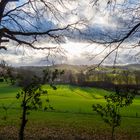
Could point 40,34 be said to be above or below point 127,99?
above

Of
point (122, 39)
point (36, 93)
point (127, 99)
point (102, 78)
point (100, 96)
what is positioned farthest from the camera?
point (102, 78)

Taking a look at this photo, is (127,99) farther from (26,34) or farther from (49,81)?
(26,34)

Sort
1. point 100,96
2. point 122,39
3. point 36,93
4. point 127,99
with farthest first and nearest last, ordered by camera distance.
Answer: point 100,96, point 127,99, point 36,93, point 122,39

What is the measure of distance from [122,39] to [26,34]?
34.1 ft

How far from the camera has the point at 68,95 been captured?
122m

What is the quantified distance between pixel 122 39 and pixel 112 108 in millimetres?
15562

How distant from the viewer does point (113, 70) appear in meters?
14.6

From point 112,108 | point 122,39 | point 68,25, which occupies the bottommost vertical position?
point 112,108

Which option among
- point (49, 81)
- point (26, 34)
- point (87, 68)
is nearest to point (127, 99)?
point (49, 81)

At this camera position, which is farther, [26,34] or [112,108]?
[112,108]

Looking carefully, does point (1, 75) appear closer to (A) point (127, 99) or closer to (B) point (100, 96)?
(A) point (127, 99)

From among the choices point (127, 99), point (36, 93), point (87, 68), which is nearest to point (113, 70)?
point (87, 68)

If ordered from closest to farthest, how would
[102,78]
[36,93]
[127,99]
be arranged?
[36,93] → [127,99] → [102,78]

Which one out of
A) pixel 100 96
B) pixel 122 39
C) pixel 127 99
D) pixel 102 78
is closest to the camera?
pixel 122 39
